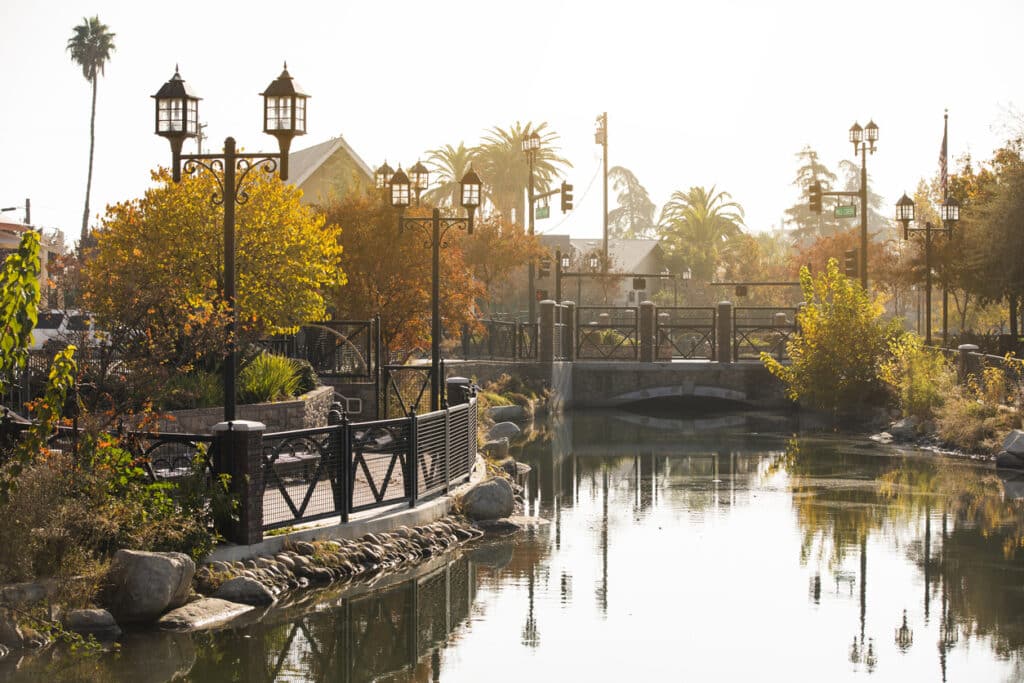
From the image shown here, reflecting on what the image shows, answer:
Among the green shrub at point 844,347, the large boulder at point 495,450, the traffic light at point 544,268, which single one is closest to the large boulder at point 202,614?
the large boulder at point 495,450

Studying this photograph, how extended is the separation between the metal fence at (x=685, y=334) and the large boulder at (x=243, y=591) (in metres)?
31.2

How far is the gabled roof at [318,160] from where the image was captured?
2045 inches

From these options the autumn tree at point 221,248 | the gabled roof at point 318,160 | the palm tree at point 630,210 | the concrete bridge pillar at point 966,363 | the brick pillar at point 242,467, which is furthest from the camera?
the palm tree at point 630,210

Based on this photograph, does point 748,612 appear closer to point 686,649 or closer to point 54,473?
point 686,649

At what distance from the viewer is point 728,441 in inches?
1335

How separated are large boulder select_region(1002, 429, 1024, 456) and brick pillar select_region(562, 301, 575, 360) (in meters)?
20.9

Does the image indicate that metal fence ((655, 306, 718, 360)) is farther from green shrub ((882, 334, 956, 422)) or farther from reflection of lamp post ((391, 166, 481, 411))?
reflection of lamp post ((391, 166, 481, 411))

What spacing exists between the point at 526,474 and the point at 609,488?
5.11 feet

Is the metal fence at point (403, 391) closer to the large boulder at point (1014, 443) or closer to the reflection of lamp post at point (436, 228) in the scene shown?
the reflection of lamp post at point (436, 228)

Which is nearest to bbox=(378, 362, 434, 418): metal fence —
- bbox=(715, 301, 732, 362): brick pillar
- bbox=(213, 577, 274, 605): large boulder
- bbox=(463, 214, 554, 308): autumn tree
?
bbox=(213, 577, 274, 605): large boulder

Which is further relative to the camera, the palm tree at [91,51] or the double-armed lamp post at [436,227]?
the palm tree at [91,51]

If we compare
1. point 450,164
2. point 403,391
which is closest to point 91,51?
point 450,164

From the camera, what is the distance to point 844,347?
3741 cm

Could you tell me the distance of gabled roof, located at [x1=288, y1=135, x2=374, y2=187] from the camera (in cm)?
5194
